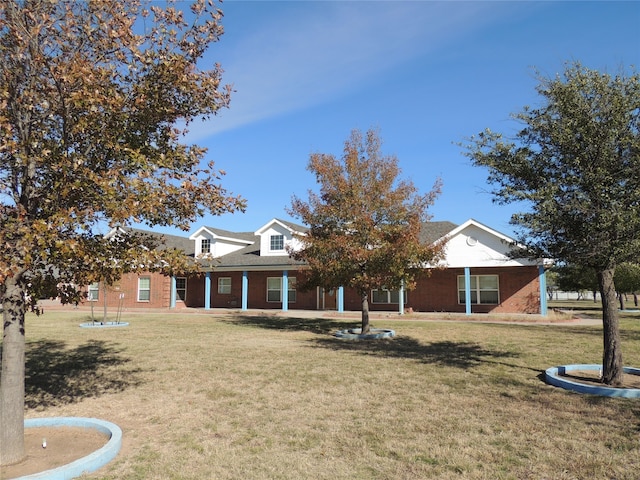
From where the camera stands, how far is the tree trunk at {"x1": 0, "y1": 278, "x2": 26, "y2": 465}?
Result: 4.64 m

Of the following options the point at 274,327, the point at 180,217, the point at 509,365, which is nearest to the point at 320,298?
the point at 274,327

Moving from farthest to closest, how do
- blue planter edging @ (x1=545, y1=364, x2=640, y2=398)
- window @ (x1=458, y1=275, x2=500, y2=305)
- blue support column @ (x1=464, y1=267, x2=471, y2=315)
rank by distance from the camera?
window @ (x1=458, y1=275, x2=500, y2=305)
blue support column @ (x1=464, y1=267, x2=471, y2=315)
blue planter edging @ (x1=545, y1=364, x2=640, y2=398)

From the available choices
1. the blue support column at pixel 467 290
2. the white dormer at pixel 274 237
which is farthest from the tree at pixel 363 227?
the white dormer at pixel 274 237

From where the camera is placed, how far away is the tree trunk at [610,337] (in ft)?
25.4

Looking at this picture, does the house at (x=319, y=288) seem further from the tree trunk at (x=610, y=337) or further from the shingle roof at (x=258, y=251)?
the tree trunk at (x=610, y=337)

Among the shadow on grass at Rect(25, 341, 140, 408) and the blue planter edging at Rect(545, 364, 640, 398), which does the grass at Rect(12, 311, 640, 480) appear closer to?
the shadow on grass at Rect(25, 341, 140, 408)

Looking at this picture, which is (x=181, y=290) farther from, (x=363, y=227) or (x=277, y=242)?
(x=363, y=227)

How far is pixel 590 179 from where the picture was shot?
756 cm

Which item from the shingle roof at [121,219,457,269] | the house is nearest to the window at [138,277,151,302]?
the house

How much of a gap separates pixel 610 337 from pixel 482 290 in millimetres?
18383

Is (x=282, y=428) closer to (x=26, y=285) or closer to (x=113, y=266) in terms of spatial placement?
(x=113, y=266)

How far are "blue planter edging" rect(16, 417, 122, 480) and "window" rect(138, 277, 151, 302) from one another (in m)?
28.0

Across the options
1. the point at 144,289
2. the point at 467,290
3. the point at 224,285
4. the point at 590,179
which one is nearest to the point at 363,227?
the point at 590,179

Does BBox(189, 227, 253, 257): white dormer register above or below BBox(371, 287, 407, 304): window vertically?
above
